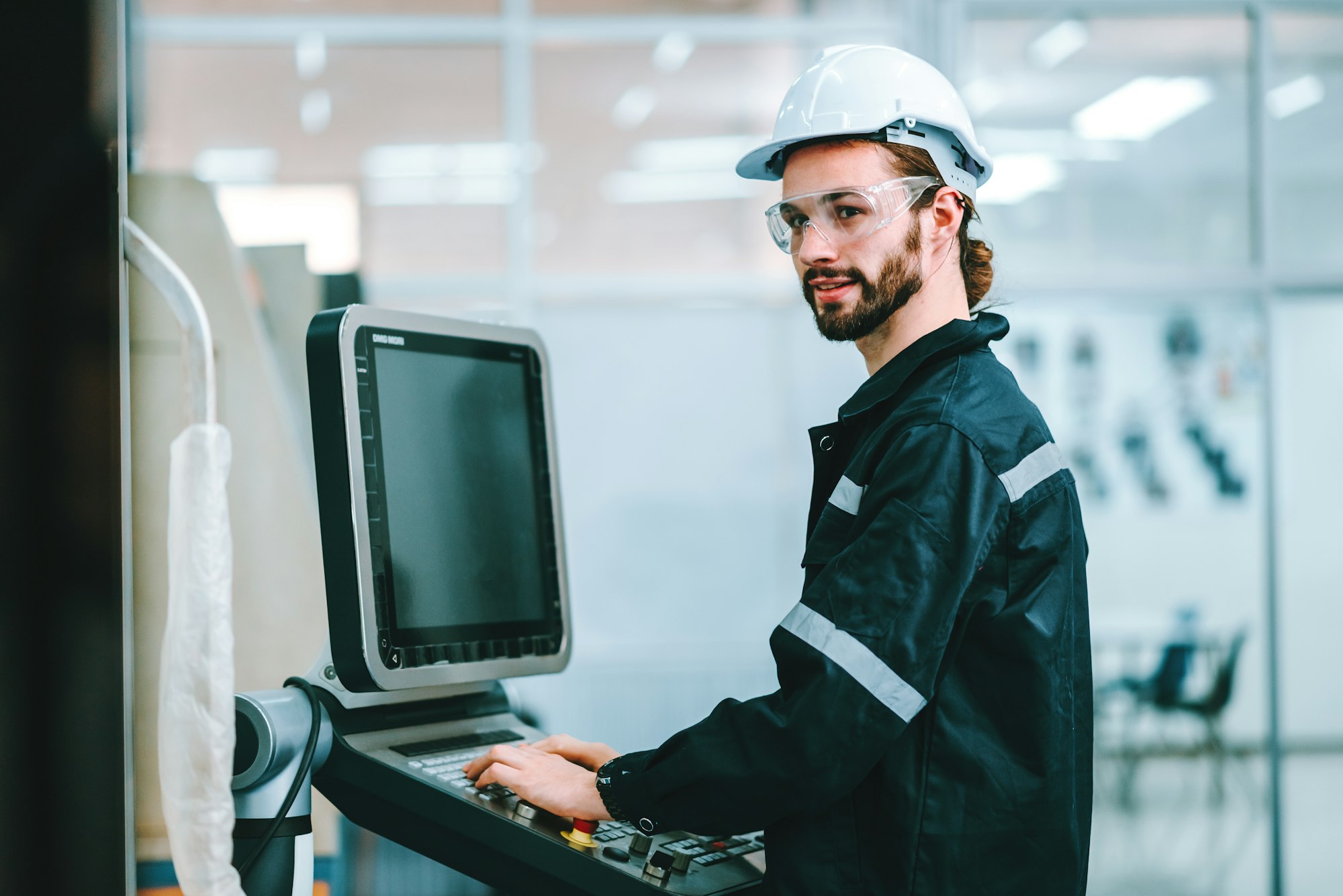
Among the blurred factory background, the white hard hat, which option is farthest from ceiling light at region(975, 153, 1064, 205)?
the white hard hat

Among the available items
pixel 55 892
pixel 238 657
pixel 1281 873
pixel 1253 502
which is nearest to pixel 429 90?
pixel 238 657

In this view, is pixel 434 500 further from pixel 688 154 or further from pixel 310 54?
pixel 310 54

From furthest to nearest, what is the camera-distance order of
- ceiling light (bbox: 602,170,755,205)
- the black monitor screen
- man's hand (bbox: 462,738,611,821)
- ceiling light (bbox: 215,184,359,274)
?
1. ceiling light (bbox: 602,170,755,205)
2. ceiling light (bbox: 215,184,359,274)
3. the black monitor screen
4. man's hand (bbox: 462,738,611,821)

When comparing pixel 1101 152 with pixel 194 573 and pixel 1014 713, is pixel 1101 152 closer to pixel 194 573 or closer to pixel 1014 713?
pixel 1014 713

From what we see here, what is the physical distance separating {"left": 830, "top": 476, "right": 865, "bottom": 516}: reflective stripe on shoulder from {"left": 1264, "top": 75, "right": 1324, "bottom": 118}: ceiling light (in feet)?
11.8

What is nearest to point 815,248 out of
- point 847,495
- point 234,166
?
point 847,495

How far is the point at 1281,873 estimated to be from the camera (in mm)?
3852

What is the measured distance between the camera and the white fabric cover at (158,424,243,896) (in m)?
1.11

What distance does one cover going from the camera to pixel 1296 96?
4.04 m

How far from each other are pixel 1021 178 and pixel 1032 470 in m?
3.07

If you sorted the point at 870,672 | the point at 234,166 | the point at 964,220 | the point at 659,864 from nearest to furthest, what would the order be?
the point at 870,672 < the point at 659,864 < the point at 964,220 < the point at 234,166

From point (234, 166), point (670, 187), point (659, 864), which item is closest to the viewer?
point (659, 864)

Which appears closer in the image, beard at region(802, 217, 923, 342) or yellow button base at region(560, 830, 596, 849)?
yellow button base at region(560, 830, 596, 849)

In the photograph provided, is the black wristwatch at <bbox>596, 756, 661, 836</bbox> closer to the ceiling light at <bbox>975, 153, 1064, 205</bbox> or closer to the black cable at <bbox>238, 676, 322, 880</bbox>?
the black cable at <bbox>238, 676, 322, 880</bbox>
